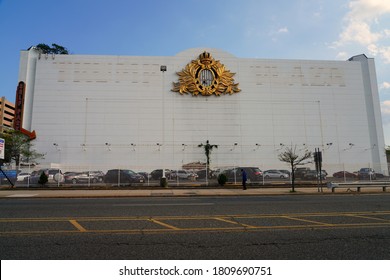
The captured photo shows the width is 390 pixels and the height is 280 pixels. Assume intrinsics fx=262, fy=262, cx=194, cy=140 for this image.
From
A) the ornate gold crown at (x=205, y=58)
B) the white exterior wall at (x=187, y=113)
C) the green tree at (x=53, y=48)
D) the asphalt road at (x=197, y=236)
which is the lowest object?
the asphalt road at (x=197, y=236)

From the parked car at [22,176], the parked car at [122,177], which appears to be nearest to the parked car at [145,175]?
the parked car at [122,177]

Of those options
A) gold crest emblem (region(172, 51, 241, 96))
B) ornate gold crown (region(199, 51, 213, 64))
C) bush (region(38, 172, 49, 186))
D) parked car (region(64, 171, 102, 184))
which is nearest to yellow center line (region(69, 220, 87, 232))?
parked car (region(64, 171, 102, 184))

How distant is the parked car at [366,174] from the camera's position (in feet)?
84.1

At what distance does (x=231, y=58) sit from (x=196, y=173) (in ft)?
84.2

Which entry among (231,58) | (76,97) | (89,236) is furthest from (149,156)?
(89,236)

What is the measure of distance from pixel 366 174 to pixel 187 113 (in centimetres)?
2559

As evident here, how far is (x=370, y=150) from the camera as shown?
43781 mm

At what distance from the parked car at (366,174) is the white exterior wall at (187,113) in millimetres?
14988

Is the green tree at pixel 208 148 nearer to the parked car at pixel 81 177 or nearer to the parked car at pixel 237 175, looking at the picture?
the parked car at pixel 237 175

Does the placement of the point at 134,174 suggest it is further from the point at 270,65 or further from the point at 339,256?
the point at 270,65

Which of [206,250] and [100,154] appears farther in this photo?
[100,154]

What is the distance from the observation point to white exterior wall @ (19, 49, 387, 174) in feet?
133

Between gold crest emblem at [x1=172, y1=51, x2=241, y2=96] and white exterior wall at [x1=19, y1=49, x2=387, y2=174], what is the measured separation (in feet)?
3.82

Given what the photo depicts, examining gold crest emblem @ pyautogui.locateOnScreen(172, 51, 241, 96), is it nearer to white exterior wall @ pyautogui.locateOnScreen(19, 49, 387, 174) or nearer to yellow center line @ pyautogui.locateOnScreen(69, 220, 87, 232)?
white exterior wall @ pyautogui.locateOnScreen(19, 49, 387, 174)
